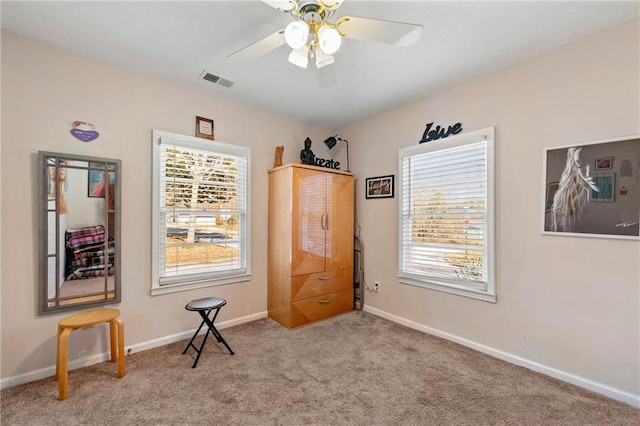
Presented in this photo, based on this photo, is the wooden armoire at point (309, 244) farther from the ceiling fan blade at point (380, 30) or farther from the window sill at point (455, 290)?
the ceiling fan blade at point (380, 30)

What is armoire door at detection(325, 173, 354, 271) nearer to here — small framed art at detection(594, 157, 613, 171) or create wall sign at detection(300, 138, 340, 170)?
create wall sign at detection(300, 138, 340, 170)

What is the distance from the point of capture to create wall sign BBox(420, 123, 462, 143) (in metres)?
2.79

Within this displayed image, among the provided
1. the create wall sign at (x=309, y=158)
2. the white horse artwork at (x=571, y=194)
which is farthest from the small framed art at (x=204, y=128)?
the white horse artwork at (x=571, y=194)

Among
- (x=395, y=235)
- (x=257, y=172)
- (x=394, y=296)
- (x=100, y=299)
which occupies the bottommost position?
(x=394, y=296)

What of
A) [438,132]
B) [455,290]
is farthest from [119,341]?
[438,132]

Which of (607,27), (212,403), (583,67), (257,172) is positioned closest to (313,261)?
(257,172)

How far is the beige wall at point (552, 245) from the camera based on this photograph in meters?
1.91

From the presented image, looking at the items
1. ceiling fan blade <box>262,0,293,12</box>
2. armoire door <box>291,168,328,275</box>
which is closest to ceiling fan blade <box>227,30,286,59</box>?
ceiling fan blade <box>262,0,293,12</box>

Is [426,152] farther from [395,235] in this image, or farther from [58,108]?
[58,108]

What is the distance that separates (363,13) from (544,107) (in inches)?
65.3

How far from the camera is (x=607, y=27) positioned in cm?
195

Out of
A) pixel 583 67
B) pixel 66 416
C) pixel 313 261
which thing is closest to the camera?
pixel 66 416

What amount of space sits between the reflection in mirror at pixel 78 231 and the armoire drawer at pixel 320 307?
1.72m

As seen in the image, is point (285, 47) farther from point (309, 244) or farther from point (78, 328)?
point (78, 328)
